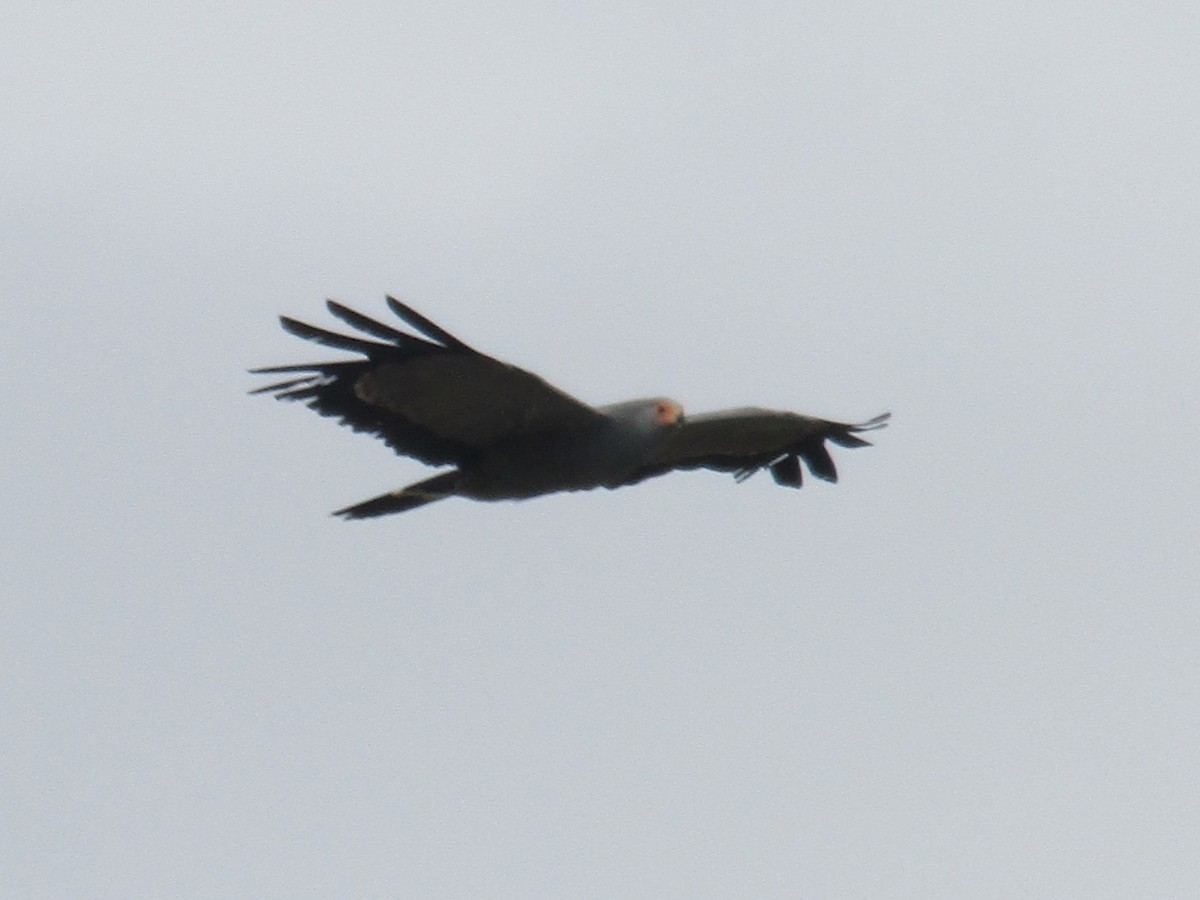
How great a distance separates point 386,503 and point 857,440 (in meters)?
3.87

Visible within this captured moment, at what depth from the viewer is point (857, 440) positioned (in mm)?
18469

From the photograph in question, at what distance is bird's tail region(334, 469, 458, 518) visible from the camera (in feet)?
54.5

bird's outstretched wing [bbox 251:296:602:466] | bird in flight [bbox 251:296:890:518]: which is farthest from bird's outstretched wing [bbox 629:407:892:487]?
bird's outstretched wing [bbox 251:296:602:466]

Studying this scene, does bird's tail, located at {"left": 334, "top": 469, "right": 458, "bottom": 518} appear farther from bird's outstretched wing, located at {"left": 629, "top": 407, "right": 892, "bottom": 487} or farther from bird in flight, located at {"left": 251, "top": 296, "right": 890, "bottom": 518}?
bird's outstretched wing, located at {"left": 629, "top": 407, "right": 892, "bottom": 487}

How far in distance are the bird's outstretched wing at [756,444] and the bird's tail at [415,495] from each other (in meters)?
1.42

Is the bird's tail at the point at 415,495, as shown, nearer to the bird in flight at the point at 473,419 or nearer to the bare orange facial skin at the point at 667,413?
the bird in flight at the point at 473,419

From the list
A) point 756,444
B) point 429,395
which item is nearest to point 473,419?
point 429,395

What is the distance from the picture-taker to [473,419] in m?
16.4

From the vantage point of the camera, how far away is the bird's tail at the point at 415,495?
1662 cm

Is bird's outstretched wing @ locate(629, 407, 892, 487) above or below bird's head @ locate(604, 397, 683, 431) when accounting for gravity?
above

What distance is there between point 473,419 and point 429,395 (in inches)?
16.6

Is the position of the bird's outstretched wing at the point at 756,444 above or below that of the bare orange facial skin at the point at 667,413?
above

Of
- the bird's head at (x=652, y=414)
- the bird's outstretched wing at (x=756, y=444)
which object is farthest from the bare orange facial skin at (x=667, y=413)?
the bird's outstretched wing at (x=756, y=444)

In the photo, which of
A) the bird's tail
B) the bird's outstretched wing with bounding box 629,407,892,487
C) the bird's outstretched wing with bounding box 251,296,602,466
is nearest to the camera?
the bird's outstretched wing with bounding box 251,296,602,466
